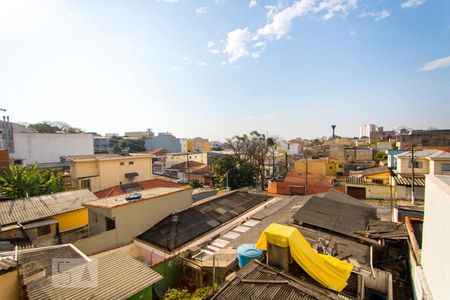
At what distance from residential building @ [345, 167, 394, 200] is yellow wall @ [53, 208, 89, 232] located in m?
26.4

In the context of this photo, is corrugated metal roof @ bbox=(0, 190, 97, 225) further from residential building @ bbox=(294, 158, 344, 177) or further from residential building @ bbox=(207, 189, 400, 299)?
residential building @ bbox=(294, 158, 344, 177)

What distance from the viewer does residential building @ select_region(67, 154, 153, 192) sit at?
2334 cm

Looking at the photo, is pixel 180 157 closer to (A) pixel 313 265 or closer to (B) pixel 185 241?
(B) pixel 185 241

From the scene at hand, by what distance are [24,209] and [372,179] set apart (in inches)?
1254

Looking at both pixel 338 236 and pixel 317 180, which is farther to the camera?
pixel 317 180

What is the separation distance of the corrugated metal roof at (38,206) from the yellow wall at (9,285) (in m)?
9.84

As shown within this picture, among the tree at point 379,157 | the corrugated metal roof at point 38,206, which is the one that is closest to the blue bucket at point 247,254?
the corrugated metal roof at point 38,206

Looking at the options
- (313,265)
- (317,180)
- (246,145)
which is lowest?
(317,180)

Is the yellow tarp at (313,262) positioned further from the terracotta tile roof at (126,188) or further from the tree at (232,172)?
the tree at (232,172)

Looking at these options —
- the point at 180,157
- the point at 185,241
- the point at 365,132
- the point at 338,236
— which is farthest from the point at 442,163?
the point at 365,132

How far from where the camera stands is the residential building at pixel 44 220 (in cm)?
1142

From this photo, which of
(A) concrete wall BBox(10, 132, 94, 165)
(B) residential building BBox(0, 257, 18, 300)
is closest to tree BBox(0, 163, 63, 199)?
(B) residential building BBox(0, 257, 18, 300)

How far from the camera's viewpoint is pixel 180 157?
48812mm

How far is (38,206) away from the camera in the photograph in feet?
44.4
